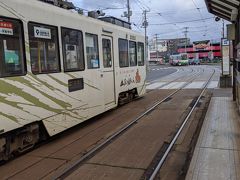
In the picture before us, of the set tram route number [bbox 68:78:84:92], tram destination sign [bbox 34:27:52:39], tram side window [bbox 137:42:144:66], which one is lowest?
tram route number [bbox 68:78:84:92]

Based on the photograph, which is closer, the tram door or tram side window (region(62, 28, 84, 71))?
tram side window (region(62, 28, 84, 71))

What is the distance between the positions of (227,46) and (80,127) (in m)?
12.0

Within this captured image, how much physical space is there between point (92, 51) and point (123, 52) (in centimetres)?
295

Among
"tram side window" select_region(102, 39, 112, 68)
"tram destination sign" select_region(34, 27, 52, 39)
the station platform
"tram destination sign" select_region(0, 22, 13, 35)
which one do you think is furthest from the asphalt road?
"tram destination sign" select_region(0, 22, 13, 35)

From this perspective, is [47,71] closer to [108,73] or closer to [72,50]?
[72,50]

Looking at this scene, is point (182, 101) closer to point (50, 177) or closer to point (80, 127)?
point (80, 127)

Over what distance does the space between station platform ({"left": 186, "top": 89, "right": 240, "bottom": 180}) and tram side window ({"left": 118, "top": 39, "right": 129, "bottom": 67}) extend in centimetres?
349

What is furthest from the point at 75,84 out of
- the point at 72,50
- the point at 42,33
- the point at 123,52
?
the point at 123,52

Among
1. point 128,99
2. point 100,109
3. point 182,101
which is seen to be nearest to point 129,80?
point 128,99

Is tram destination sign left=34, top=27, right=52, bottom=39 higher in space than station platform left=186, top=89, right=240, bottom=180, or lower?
higher

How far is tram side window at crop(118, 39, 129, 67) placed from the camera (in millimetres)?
11939

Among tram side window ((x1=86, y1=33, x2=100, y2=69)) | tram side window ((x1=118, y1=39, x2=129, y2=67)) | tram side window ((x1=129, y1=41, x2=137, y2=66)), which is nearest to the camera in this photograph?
tram side window ((x1=86, y1=33, x2=100, y2=69))

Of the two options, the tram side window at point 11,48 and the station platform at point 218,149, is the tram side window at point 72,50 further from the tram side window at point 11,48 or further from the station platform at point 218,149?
the station platform at point 218,149

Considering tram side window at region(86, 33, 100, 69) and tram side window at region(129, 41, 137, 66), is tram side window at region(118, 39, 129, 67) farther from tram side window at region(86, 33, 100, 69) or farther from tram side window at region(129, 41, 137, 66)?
tram side window at region(86, 33, 100, 69)
